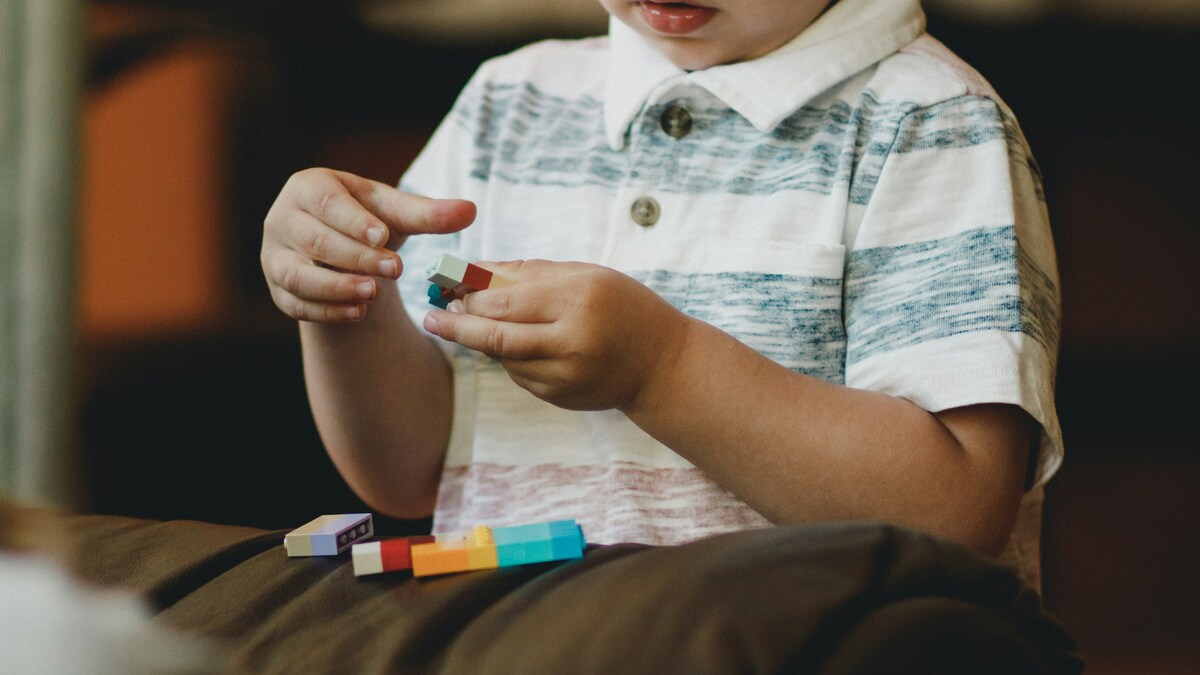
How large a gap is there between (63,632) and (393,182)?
99 cm

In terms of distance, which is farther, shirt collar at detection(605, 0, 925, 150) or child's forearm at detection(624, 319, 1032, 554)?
shirt collar at detection(605, 0, 925, 150)

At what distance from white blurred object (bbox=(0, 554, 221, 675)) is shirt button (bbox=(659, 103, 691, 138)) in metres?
0.50

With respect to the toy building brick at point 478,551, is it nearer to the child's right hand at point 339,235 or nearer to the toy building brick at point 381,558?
the toy building brick at point 381,558

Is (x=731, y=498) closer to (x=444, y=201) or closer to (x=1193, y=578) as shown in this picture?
(x=444, y=201)

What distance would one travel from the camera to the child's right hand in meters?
0.59

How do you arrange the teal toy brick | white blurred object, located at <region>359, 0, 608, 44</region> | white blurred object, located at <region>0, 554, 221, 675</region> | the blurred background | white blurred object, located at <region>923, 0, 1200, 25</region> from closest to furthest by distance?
white blurred object, located at <region>0, 554, 221, 675</region> → the teal toy brick → the blurred background → white blurred object, located at <region>923, 0, 1200, 25</region> → white blurred object, located at <region>359, 0, 608, 44</region>

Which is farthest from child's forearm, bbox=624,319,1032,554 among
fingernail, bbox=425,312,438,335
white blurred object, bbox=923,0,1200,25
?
white blurred object, bbox=923,0,1200,25

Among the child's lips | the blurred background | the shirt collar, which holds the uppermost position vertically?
the child's lips

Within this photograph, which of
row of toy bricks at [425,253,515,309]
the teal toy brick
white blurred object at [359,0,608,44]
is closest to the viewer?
the teal toy brick

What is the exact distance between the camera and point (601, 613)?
0.32m

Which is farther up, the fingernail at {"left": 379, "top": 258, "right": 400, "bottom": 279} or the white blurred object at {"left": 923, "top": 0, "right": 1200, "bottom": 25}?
the white blurred object at {"left": 923, "top": 0, "right": 1200, "bottom": 25}

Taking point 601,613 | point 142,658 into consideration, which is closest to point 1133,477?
point 601,613

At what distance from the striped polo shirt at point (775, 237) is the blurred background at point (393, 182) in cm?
29

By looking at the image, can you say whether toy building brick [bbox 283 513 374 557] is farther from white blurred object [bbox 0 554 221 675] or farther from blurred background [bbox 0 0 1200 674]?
blurred background [bbox 0 0 1200 674]
